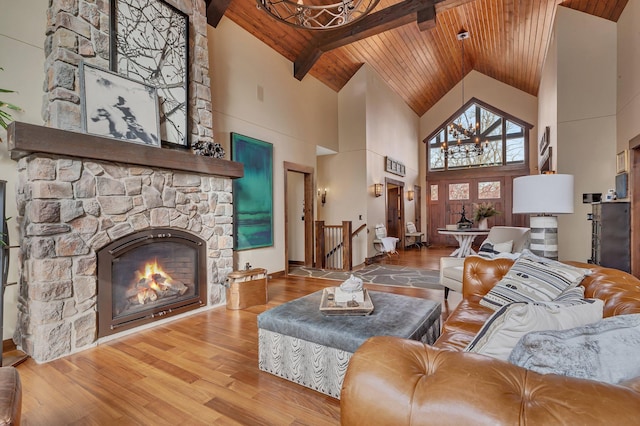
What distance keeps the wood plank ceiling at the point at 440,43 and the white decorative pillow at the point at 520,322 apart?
4.78 metres

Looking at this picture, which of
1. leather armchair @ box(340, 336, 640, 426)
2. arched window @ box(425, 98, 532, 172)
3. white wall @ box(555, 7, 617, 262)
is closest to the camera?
leather armchair @ box(340, 336, 640, 426)

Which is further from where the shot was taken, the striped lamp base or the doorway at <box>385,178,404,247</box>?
the doorway at <box>385,178,404,247</box>

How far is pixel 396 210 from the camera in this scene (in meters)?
9.09

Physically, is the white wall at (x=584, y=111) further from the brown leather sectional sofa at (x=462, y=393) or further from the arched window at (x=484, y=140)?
the brown leather sectional sofa at (x=462, y=393)

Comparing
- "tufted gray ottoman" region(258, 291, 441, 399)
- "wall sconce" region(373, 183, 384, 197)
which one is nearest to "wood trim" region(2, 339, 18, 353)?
"tufted gray ottoman" region(258, 291, 441, 399)

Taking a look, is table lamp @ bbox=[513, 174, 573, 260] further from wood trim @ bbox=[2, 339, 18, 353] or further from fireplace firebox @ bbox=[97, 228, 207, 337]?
wood trim @ bbox=[2, 339, 18, 353]

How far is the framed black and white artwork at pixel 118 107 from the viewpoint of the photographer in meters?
2.63

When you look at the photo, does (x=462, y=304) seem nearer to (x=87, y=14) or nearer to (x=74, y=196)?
(x=74, y=196)

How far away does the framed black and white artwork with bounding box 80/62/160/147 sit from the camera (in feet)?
8.63

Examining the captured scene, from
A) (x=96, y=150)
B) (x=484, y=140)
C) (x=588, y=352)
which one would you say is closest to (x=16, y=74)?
(x=96, y=150)

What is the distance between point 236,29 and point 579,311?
5.35 metres

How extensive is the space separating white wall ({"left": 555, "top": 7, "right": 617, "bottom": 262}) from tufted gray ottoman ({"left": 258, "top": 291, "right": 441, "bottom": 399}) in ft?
13.1

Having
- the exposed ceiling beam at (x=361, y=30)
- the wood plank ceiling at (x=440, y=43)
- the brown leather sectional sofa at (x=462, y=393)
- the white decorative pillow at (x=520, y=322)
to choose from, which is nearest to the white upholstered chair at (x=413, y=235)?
the wood plank ceiling at (x=440, y=43)

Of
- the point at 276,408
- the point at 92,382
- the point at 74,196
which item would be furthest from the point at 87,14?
the point at 276,408
